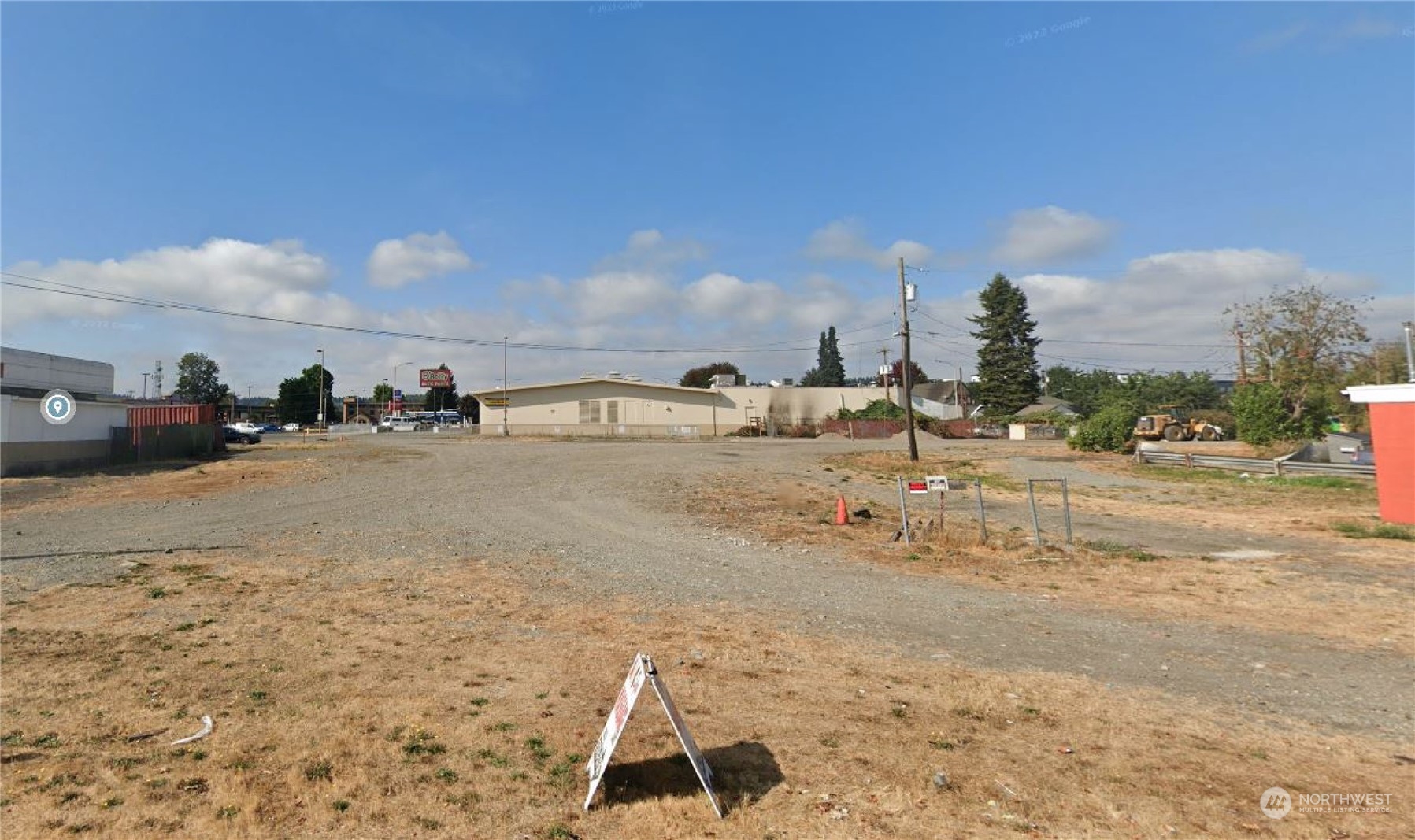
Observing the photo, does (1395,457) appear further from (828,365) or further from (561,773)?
(828,365)

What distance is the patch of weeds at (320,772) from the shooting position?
4457mm

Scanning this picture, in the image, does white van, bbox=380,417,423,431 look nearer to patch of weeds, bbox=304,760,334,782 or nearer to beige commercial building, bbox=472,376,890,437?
beige commercial building, bbox=472,376,890,437

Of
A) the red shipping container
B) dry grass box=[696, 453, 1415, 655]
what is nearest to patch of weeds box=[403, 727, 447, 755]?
dry grass box=[696, 453, 1415, 655]

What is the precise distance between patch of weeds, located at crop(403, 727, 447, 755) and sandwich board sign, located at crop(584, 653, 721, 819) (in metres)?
1.36

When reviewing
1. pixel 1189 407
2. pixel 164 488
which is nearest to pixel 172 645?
pixel 164 488

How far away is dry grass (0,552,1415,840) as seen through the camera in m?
4.00

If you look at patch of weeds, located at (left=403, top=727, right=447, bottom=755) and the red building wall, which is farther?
the red building wall

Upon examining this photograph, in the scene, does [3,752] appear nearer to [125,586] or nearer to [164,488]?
[125,586]

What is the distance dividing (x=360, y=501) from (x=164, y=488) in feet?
29.8

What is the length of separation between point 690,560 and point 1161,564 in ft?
29.0

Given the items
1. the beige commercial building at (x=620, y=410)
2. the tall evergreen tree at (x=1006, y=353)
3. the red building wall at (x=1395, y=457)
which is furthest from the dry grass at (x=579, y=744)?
the tall evergreen tree at (x=1006, y=353)

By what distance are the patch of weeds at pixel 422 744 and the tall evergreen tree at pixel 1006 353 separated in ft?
296

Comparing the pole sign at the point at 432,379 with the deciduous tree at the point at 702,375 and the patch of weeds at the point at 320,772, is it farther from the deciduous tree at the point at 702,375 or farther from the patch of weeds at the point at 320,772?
the patch of weeds at the point at 320,772

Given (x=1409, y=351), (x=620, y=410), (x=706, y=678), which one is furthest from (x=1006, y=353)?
(x=706, y=678)
